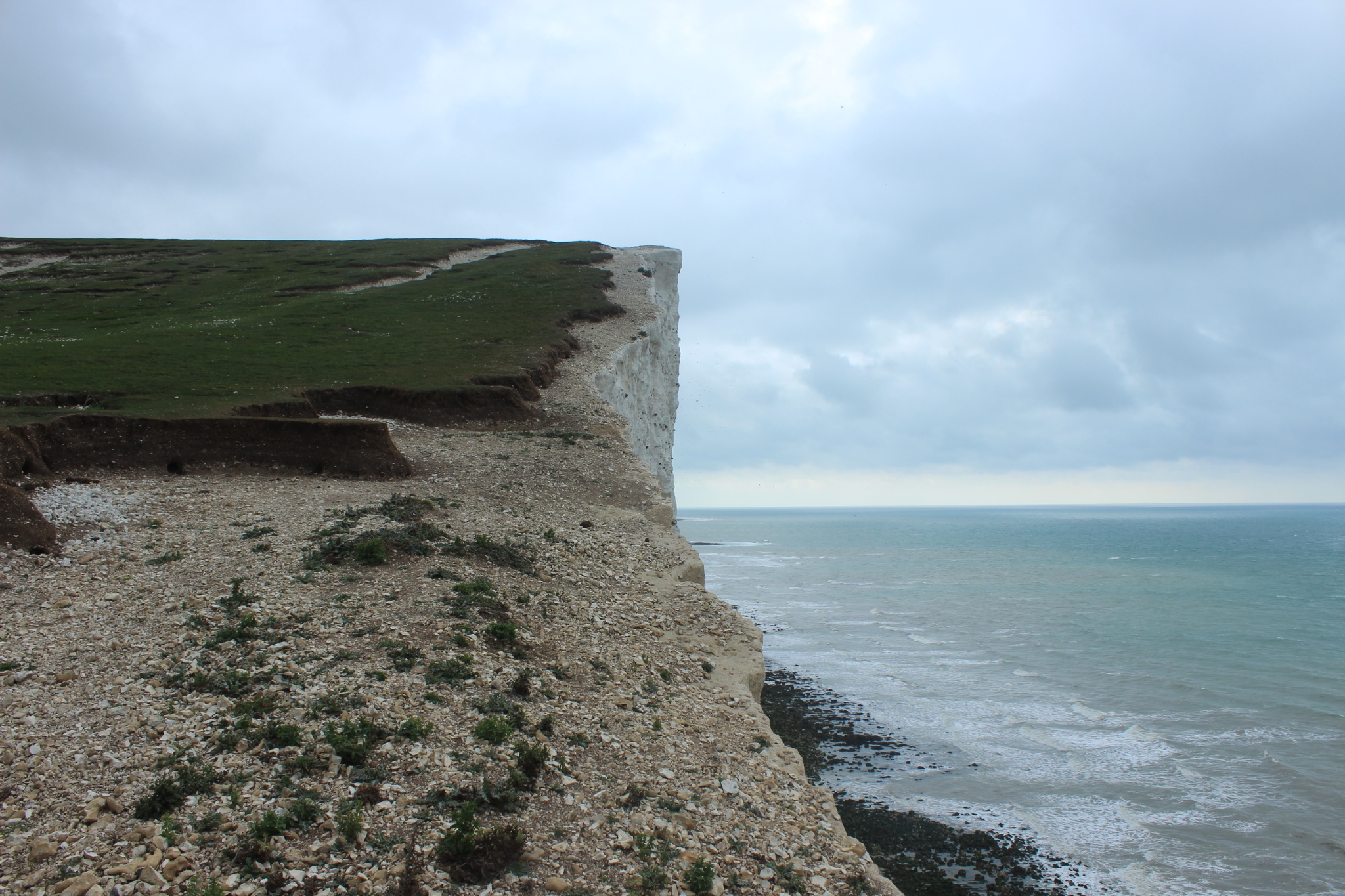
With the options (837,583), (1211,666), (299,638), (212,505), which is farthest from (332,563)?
(837,583)

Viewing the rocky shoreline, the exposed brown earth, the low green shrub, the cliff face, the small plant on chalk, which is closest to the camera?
the rocky shoreline

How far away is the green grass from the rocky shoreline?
9.89 m

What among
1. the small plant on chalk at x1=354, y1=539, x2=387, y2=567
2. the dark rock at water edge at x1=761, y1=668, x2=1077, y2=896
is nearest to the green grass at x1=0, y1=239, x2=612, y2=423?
Answer: the small plant on chalk at x1=354, y1=539, x2=387, y2=567

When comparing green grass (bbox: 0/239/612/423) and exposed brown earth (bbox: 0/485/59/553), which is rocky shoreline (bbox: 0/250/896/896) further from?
green grass (bbox: 0/239/612/423)

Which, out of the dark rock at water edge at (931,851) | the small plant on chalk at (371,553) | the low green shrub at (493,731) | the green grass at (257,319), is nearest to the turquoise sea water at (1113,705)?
the dark rock at water edge at (931,851)

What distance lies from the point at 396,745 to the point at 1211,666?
37854 millimetres

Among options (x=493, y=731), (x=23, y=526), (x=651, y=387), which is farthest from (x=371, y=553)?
(x=651, y=387)

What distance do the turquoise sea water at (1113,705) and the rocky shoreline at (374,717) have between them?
1081cm

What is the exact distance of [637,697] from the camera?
1204 centimetres

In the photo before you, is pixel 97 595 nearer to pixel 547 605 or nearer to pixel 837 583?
pixel 547 605

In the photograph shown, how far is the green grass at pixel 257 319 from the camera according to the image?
27.6 m

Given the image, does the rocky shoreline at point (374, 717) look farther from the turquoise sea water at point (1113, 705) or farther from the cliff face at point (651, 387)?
the cliff face at point (651, 387)

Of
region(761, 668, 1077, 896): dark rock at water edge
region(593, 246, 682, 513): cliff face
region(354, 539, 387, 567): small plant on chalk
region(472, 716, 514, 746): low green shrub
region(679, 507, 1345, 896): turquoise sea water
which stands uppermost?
region(593, 246, 682, 513): cliff face

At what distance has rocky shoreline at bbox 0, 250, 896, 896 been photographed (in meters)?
7.79
